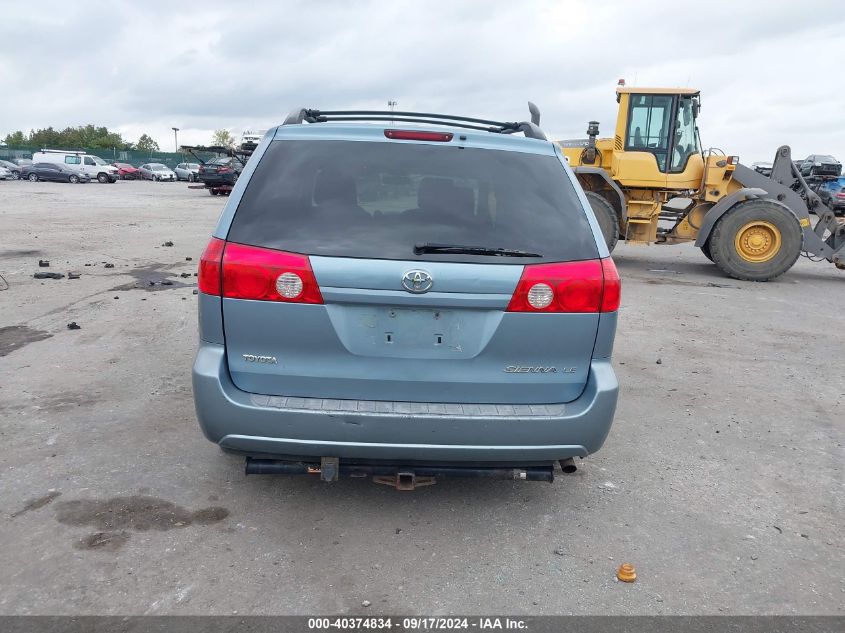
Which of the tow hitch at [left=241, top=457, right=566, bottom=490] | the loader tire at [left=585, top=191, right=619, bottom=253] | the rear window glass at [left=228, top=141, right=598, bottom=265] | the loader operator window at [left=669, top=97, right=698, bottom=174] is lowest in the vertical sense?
the tow hitch at [left=241, top=457, right=566, bottom=490]

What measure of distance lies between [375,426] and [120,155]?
72.3 meters

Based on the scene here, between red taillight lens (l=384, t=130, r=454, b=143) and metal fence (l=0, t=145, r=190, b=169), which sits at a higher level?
metal fence (l=0, t=145, r=190, b=169)

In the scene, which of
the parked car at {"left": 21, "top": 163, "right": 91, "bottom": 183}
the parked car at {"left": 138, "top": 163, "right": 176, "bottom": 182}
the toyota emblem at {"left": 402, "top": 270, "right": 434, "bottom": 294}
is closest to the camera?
the toyota emblem at {"left": 402, "top": 270, "right": 434, "bottom": 294}

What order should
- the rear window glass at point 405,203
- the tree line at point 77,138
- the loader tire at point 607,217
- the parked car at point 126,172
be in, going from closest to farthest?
the rear window glass at point 405,203, the loader tire at point 607,217, the parked car at point 126,172, the tree line at point 77,138

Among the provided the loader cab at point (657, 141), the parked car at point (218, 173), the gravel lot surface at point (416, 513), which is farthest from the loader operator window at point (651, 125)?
the parked car at point (218, 173)

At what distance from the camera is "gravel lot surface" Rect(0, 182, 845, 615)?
298 cm

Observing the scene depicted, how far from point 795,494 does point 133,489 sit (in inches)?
148

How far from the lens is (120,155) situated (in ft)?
221

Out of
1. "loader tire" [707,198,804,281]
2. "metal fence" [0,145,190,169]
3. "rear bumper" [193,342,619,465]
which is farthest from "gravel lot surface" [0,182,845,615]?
"metal fence" [0,145,190,169]

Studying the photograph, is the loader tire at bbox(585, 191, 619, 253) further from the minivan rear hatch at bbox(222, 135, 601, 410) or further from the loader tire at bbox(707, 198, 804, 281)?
the minivan rear hatch at bbox(222, 135, 601, 410)

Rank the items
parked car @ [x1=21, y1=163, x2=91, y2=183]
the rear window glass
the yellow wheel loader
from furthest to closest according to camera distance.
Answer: parked car @ [x1=21, y1=163, x2=91, y2=183] < the yellow wheel loader < the rear window glass

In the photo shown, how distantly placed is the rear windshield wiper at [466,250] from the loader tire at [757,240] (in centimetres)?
1042

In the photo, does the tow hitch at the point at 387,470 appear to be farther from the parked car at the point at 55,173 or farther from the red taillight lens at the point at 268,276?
the parked car at the point at 55,173

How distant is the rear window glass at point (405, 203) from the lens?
321 cm
